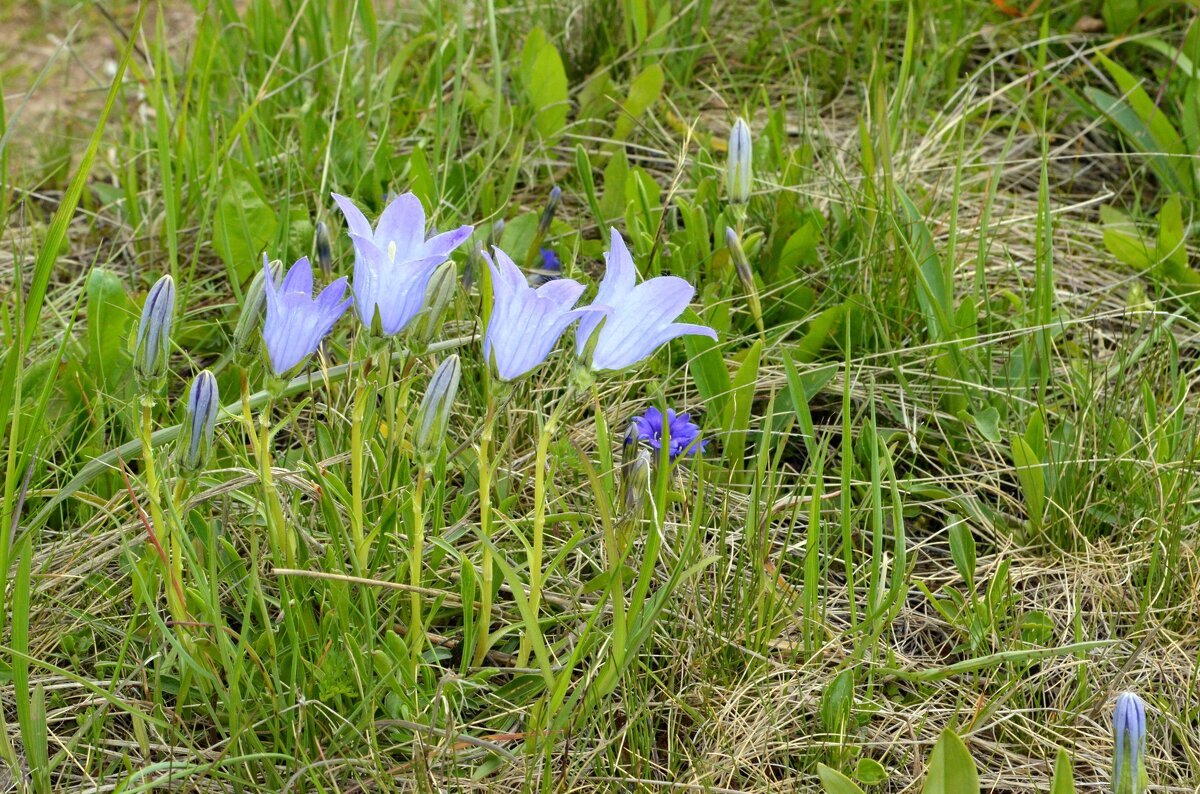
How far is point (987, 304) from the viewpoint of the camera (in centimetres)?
233

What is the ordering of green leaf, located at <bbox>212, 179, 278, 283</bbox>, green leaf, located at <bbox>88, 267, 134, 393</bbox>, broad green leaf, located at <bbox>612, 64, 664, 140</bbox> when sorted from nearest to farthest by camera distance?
1. green leaf, located at <bbox>88, 267, 134, 393</bbox>
2. green leaf, located at <bbox>212, 179, 278, 283</bbox>
3. broad green leaf, located at <bbox>612, 64, 664, 140</bbox>

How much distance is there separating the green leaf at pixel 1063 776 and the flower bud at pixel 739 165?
1.24 m

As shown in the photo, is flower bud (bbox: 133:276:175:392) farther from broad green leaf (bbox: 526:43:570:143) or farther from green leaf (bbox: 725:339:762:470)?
broad green leaf (bbox: 526:43:570:143)

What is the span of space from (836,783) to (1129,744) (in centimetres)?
34

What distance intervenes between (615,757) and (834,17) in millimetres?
2192

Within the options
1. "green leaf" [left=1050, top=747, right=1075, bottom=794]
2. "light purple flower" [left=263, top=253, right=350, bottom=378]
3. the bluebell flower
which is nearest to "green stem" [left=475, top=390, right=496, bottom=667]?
"light purple flower" [left=263, top=253, right=350, bottom=378]

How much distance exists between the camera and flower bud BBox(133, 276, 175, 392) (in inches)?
58.9

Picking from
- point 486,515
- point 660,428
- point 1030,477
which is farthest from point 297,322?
point 1030,477

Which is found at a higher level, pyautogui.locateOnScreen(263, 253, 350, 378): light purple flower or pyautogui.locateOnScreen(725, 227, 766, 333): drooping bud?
pyautogui.locateOnScreen(263, 253, 350, 378): light purple flower

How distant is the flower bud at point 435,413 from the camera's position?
1527 millimetres

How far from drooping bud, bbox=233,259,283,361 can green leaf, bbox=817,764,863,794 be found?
2.89ft

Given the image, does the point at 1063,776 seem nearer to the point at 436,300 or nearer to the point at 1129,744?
the point at 1129,744

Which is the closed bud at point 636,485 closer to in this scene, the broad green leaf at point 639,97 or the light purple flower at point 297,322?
the light purple flower at point 297,322

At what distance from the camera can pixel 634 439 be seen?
5.81 ft
